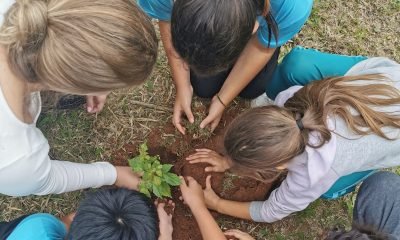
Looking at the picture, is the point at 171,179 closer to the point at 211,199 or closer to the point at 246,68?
the point at 211,199

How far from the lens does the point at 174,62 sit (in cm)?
229

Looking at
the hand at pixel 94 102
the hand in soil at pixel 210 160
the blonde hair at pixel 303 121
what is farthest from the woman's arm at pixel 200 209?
the hand at pixel 94 102

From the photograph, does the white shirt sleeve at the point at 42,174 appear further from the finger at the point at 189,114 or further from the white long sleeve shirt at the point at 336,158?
the white long sleeve shirt at the point at 336,158

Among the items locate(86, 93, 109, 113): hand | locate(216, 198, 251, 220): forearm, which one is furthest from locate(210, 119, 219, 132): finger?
locate(86, 93, 109, 113): hand

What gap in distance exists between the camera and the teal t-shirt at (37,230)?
5.82 feet

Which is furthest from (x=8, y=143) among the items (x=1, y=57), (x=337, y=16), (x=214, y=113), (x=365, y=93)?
(x=337, y=16)

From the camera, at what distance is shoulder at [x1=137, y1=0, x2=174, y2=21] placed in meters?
2.00

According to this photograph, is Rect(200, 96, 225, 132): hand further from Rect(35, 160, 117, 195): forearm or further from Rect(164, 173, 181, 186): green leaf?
Rect(35, 160, 117, 195): forearm

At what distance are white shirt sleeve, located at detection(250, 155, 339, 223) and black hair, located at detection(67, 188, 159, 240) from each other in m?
0.62

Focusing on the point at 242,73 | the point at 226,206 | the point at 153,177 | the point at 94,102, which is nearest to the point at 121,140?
the point at 94,102

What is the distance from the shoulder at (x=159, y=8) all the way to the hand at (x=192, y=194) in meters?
0.86

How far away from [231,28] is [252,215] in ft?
3.76

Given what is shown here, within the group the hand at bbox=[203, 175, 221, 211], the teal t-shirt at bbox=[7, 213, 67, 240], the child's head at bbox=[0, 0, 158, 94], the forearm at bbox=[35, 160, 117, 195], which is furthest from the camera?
the hand at bbox=[203, 175, 221, 211]

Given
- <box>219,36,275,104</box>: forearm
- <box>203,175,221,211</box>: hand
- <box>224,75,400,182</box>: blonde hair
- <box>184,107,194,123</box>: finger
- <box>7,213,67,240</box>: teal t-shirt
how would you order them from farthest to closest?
<box>184,107,194,123</box>: finger < <box>203,175,221,211</box>: hand < <box>219,36,275,104</box>: forearm < <box>7,213,67,240</box>: teal t-shirt < <box>224,75,400,182</box>: blonde hair
